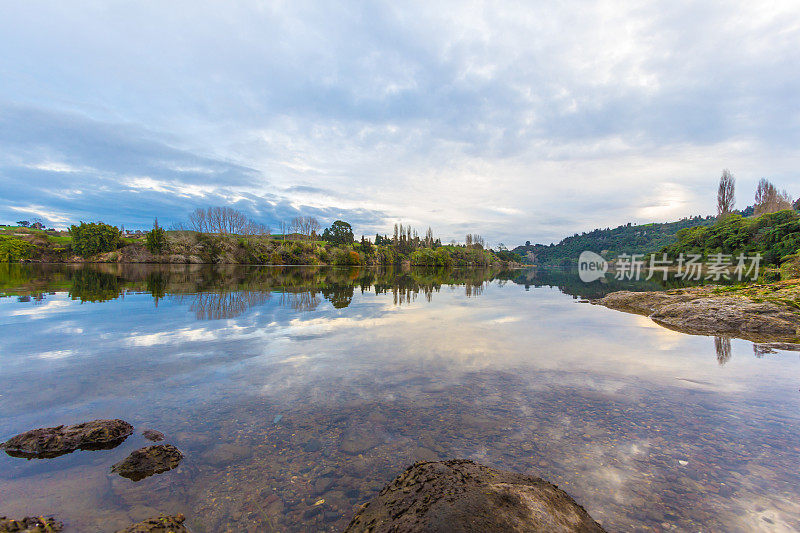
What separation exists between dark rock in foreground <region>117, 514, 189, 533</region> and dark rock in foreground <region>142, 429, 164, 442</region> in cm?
236

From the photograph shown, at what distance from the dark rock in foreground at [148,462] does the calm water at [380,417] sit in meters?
0.22

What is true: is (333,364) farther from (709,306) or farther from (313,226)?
(313,226)

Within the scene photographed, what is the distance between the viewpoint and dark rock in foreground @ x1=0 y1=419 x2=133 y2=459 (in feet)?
15.4

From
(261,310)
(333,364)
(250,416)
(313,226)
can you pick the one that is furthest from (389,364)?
(313,226)

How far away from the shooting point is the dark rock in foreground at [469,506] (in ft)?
8.55

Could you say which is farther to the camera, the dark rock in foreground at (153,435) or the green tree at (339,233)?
the green tree at (339,233)

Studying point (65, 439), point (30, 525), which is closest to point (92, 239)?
point (65, 439)

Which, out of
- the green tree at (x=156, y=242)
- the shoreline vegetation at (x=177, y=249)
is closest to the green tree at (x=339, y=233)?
the shoreline vegetation at (x=177, y=249)

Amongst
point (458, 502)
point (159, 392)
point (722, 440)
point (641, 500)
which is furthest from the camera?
point (159, 392)

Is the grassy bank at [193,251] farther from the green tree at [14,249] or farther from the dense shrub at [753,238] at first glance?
the dense shrub at [753,238]

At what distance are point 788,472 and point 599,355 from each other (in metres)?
5.87

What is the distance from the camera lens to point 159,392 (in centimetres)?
684

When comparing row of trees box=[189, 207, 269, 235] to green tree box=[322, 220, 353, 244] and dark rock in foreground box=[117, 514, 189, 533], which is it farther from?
dark rock in foreground box=[117, 514, 189, 533]

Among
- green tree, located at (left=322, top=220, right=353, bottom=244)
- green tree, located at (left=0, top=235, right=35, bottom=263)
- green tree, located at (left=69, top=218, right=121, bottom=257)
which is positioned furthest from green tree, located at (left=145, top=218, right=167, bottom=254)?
green tree, located at (left=322, top=220, right=353, bottom=244)
